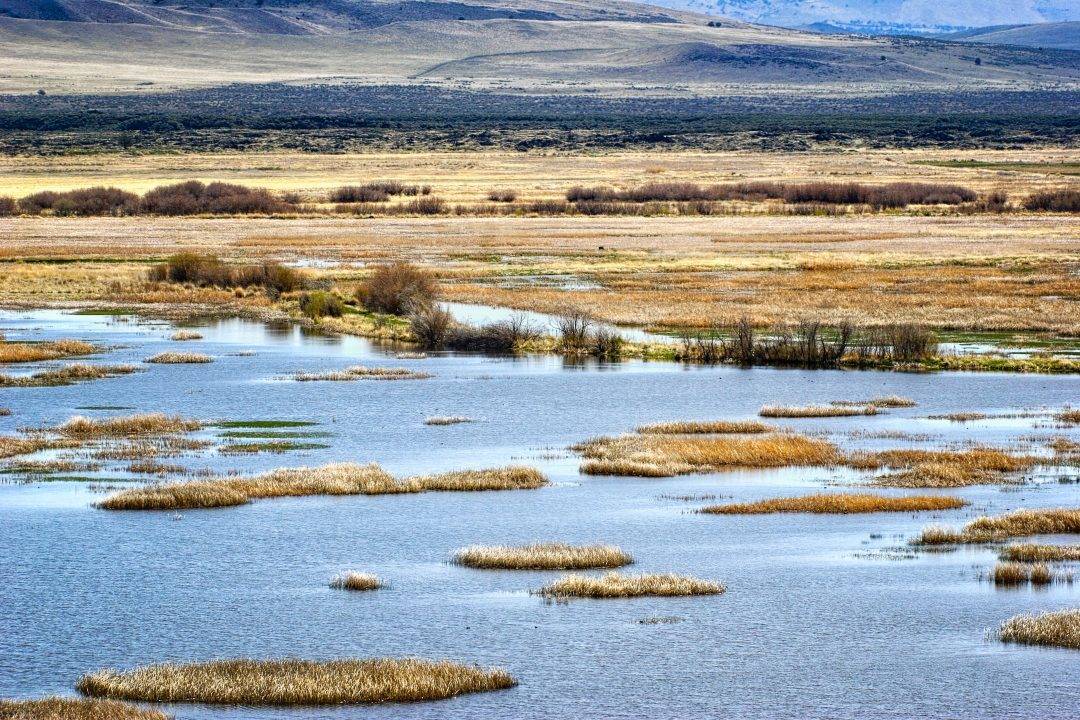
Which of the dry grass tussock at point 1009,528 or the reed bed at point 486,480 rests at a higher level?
the dry grass tussock at point 1009,528

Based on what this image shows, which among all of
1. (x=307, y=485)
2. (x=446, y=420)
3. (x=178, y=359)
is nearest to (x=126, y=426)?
(x=446, y=420)

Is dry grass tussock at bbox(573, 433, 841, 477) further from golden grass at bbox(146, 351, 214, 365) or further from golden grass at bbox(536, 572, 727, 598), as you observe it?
golden grass at bbox(146, 351, 214, 365)

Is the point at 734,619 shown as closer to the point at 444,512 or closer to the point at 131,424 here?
the point at 444,512

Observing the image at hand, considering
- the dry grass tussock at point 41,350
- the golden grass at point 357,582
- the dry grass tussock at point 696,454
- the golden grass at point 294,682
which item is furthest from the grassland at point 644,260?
the golden grass at point 294,682

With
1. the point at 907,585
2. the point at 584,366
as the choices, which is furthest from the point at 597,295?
the point at 907,585

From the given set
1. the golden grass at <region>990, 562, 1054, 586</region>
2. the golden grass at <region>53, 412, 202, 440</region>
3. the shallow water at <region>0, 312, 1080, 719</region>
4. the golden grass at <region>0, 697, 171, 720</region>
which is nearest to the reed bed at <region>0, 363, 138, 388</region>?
the shallow water at <region>0, 312, 1080, 719</region>

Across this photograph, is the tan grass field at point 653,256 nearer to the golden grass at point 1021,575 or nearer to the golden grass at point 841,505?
the golden grass at point 841,505
